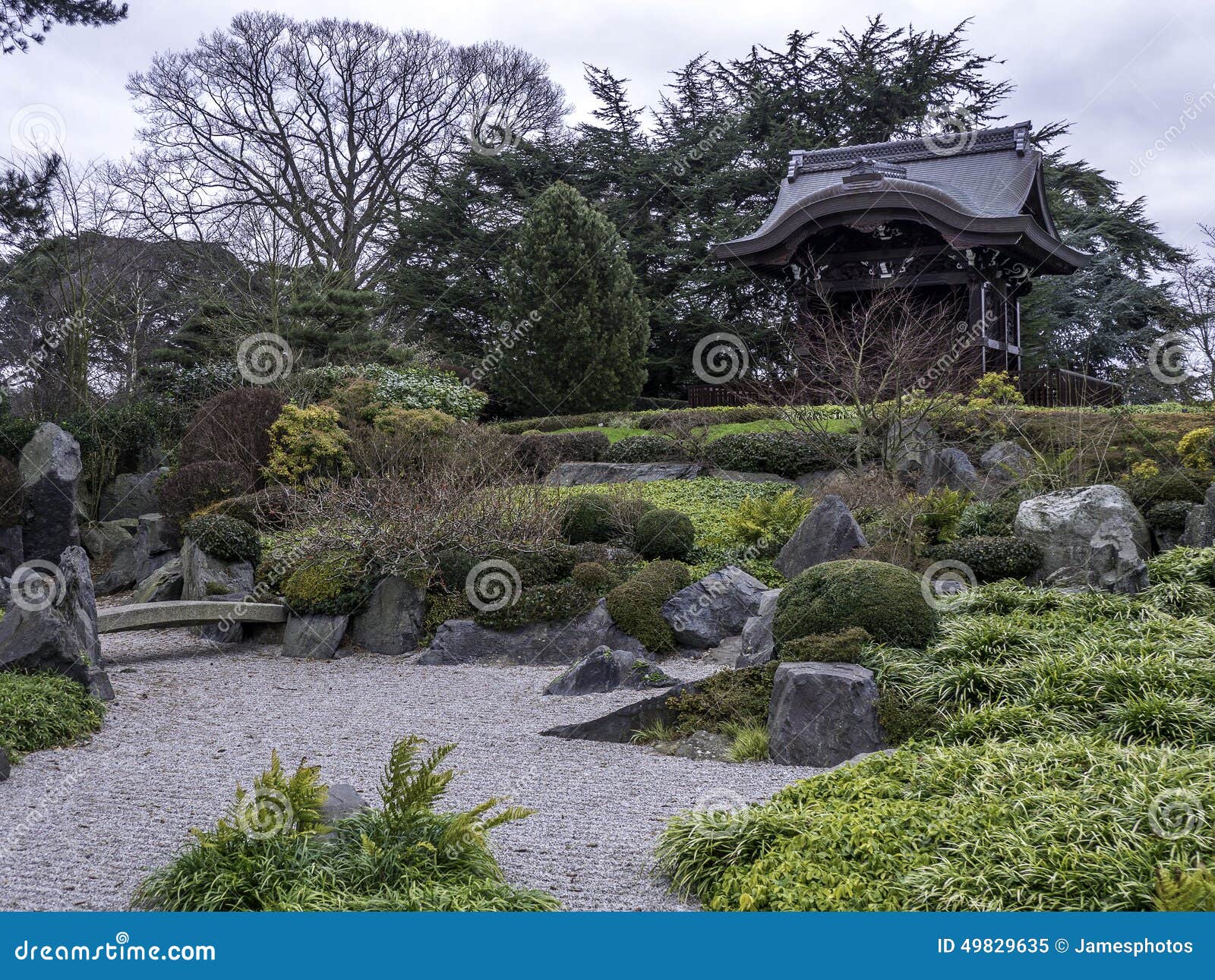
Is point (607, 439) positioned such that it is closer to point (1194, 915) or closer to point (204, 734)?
point (204, 734)

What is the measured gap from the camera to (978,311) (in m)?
18.0

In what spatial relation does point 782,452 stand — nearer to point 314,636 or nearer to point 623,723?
point 314,636

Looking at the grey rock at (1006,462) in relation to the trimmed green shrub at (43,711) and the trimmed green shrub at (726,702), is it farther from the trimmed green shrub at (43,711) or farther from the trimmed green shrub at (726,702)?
the trimmed green shrub at (43,711)

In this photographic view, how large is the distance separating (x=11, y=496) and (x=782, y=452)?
10.0 meters

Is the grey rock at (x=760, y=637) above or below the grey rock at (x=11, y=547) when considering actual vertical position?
below

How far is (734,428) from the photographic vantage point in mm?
15812

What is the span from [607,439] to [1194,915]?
13.0 metres

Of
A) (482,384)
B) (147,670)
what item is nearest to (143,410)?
(482,384)

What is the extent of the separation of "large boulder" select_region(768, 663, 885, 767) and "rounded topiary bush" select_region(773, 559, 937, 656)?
0.77 m

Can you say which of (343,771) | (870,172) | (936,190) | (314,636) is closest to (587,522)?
(314,636)

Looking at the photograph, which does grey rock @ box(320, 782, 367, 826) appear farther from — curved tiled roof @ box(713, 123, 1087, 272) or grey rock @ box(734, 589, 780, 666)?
curved tiled roof @ box(713, 123, 1087, 272)

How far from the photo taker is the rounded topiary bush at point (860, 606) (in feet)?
20.8

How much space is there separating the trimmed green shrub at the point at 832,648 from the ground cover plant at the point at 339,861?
9.58ft

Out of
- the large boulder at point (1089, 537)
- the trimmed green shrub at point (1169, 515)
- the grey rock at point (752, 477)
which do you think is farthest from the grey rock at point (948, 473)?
the large boulder at point (1089, 537)
